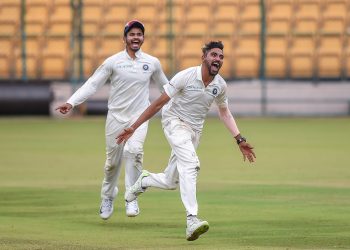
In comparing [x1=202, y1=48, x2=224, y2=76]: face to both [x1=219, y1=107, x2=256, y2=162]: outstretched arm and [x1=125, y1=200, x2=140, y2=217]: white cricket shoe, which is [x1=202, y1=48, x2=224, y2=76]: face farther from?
[x1=125, y1=200, x2=140, y2=217]: white cricket shoe

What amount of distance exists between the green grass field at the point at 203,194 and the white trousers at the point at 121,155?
39cm

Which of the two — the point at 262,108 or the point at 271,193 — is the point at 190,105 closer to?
the point at 271,193

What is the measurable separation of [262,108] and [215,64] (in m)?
20.0

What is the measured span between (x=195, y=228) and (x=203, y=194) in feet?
17.0

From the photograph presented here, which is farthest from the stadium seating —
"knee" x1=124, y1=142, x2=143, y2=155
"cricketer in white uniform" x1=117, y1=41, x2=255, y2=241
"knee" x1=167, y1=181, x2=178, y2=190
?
"cricketer in white uniform" x1=117, y1=41, x2=255, y2=241

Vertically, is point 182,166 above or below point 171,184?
above

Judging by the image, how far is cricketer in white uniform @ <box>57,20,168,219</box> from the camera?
13.3 m

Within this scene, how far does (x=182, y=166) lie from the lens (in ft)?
37.7

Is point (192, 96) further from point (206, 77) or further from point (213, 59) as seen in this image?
point (213, 59)

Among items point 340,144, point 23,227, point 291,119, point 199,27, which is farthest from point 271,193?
point 199,27

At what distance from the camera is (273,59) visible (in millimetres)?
32375

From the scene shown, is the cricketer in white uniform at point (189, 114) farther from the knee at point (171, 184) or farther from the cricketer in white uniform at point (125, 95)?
the cricketer in white uniform at point (125, 95)

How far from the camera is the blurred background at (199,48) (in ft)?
102

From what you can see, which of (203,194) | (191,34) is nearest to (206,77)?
(203,194)
